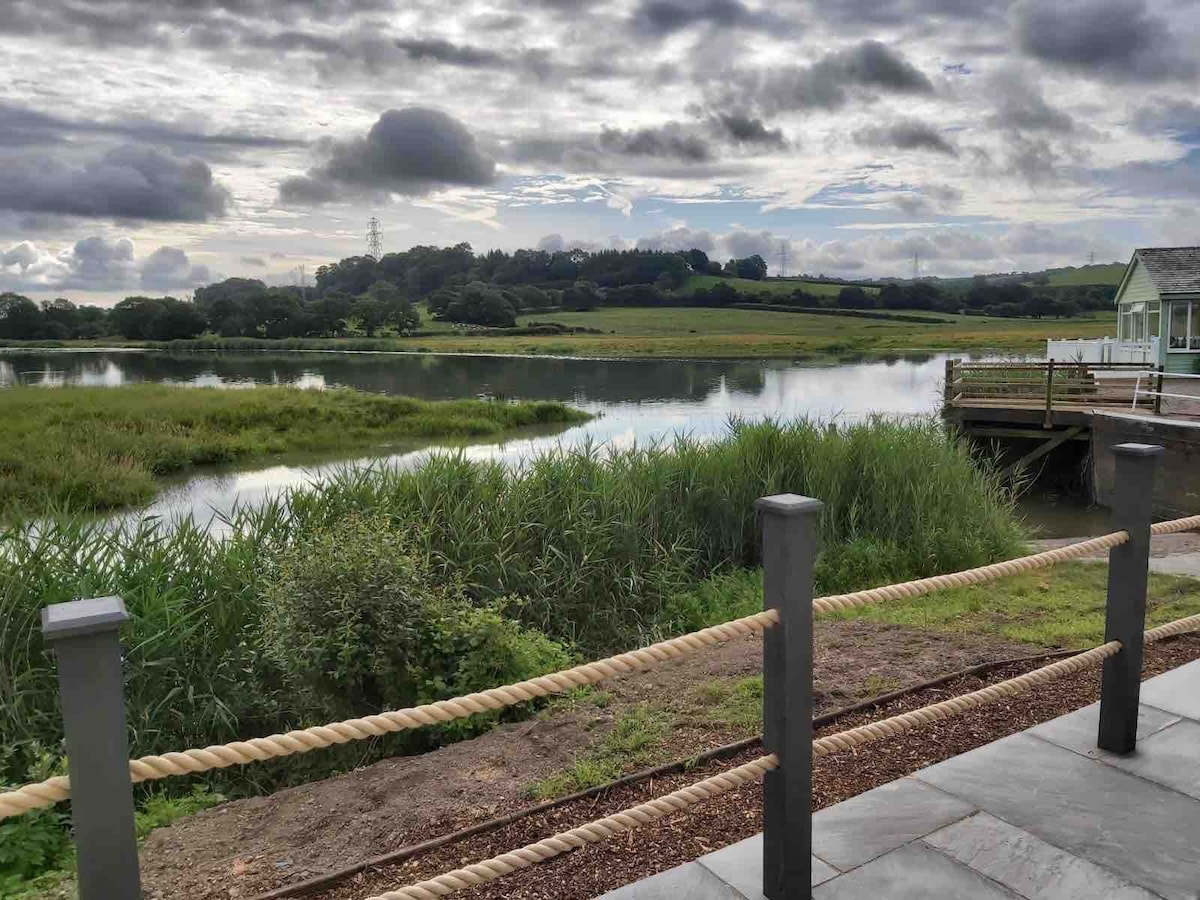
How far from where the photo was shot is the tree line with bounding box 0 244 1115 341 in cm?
9125

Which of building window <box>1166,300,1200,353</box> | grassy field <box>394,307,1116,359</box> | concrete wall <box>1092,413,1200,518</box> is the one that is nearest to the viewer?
concrete wall <box>1092,413,1200,518</box>

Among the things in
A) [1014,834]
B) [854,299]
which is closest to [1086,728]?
[1014,834]

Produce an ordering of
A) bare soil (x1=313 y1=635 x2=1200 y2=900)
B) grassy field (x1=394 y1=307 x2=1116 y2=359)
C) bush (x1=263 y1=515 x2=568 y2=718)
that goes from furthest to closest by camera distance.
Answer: grassy field (x1=394 y1=307 x2=1116 y2=359) < bush (x1=263 y1=515 x2=568 y2=718) < bare soil (x1=313 y1=635 x2=1200 y2=900)

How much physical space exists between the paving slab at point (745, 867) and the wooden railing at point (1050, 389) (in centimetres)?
1745

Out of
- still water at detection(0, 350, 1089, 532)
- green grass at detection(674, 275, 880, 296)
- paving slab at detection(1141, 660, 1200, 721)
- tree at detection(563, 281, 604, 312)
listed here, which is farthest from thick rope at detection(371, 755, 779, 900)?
green grass at detection(674, 275, 880, 296)

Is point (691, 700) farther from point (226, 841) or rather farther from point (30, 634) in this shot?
point (30, 634)

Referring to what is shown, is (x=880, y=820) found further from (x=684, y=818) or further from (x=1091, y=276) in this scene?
(x=1091, y=276)

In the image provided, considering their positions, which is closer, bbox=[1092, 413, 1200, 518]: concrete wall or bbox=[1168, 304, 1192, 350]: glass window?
bbox=[1092, 413, 1200, 518]: concrete wall

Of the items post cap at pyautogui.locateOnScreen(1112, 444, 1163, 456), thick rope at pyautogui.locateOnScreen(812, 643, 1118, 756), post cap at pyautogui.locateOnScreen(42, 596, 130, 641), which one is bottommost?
thick rope at pyautogui.locateOnScreen(812, 643, 1118, 756)

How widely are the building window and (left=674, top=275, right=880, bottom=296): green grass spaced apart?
84737 mm

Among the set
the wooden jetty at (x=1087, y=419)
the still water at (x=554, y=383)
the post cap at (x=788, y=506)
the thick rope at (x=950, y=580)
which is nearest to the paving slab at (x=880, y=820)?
the thick rope at (x=950, y=580)

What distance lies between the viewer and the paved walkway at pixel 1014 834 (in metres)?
2.52

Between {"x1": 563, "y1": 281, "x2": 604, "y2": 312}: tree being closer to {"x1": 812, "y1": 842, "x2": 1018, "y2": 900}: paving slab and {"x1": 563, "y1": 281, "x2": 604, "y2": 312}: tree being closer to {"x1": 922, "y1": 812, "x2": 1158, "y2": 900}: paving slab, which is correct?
{"x1": 922, "y1": 812, "x2": 1158, "y2": 900}: paving slab

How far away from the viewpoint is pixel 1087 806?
2965mm
